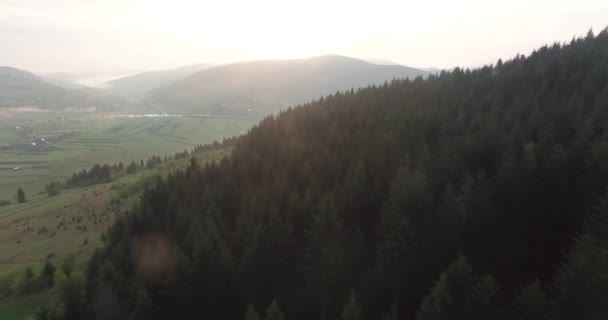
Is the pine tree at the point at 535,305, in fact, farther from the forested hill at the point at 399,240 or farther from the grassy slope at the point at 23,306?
the grassy slope at the point at 23,306

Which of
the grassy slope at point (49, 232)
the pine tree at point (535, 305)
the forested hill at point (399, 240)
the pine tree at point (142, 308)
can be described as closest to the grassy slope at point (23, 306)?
the grassy slope at point (49, 232)

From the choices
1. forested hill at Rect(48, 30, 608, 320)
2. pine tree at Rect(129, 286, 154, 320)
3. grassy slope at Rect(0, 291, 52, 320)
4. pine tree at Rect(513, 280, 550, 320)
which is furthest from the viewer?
grassy slope at Rect(0, 291, 52, 320)

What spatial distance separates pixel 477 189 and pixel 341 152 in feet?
103

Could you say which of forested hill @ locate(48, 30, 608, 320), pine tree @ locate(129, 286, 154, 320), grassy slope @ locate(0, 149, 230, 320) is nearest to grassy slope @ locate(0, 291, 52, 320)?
grassy slope @ locate(0, 149, 230, 320)

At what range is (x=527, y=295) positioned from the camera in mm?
24328

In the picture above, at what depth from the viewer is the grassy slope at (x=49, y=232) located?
56219mm

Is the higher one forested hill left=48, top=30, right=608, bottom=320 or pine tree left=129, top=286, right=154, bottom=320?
forested hill left=48, top=30, right=608, bottom=320

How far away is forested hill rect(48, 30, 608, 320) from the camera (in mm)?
27281

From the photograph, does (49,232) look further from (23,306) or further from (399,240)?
(399,240)

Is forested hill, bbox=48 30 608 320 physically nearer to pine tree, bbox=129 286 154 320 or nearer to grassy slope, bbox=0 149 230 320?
pine tree, bbox=129 286 154 320

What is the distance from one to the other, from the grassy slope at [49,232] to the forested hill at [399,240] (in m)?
14.2

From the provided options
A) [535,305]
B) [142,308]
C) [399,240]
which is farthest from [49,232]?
[535,305]

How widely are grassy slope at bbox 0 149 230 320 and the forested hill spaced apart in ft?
46.6

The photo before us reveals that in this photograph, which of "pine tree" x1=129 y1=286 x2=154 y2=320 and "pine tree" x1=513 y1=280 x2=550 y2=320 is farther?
"pine tree" x1=129 y1=286 x2=154 y2=320
